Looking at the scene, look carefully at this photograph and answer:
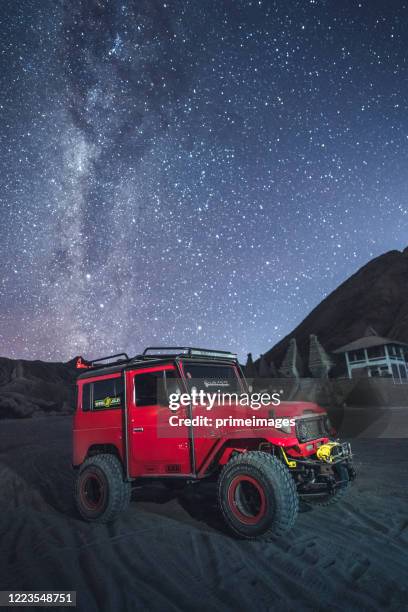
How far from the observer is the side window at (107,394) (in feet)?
21.0

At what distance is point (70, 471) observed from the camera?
10.7m

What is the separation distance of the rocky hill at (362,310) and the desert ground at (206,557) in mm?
67677

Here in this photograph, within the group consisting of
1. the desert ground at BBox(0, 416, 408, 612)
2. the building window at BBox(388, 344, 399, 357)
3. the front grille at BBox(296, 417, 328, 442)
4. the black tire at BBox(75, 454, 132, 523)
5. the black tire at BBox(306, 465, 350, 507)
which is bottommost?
the desert ground at BBox(0, 416, 408, 612)

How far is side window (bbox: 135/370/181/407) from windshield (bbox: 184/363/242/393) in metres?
0.26

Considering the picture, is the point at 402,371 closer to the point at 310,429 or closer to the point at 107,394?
the point at 310,429

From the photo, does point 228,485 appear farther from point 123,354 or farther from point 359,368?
point 359,368

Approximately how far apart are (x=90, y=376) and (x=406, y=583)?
5.50 meters

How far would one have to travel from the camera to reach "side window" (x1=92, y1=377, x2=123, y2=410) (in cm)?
639

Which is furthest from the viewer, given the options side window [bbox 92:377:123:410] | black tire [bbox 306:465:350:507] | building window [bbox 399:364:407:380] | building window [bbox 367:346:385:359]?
building window [bbox 399:364:407:380]

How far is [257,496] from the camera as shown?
4.97 m

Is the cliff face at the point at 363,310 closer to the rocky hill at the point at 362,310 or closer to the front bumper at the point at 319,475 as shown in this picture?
the rocky hill at the point at 362,310

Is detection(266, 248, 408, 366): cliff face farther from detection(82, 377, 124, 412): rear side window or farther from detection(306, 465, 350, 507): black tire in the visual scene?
detection(82, 377, 124, 412): rear side window

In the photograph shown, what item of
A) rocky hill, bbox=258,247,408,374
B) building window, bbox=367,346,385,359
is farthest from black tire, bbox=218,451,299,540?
rocky hill, bbox=258,247,408,374

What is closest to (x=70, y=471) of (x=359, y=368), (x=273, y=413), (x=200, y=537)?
(x=200, y=537)
